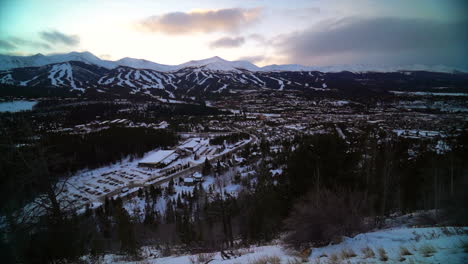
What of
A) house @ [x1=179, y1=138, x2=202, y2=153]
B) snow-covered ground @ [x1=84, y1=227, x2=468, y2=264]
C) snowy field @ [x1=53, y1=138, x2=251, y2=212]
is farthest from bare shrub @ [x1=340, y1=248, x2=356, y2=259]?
house @ [x1=179, y1=138, x2=202, y2=153]

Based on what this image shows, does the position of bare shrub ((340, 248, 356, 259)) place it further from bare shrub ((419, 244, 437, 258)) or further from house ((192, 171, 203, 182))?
house ((192, 171, 203, 182))

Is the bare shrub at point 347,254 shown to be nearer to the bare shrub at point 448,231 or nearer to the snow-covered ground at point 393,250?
the snow-covered ground at point 393,250

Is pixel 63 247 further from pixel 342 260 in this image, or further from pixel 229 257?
pixel 342 260

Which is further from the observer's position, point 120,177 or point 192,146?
point 192,146

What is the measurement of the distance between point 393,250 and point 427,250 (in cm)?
58

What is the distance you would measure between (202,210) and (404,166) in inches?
787

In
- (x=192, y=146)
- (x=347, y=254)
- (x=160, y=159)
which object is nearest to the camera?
(x=347, y=254)

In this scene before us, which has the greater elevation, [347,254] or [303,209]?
[303,209]

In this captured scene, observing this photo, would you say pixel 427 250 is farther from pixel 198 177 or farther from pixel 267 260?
Answer: pixel 198 177

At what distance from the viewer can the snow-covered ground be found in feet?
12.2

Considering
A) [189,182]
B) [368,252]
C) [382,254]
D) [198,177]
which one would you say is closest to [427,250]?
[382,254]

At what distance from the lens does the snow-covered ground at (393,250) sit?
12.2 ft

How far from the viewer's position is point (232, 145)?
53.5 meters

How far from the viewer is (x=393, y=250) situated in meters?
4.29
